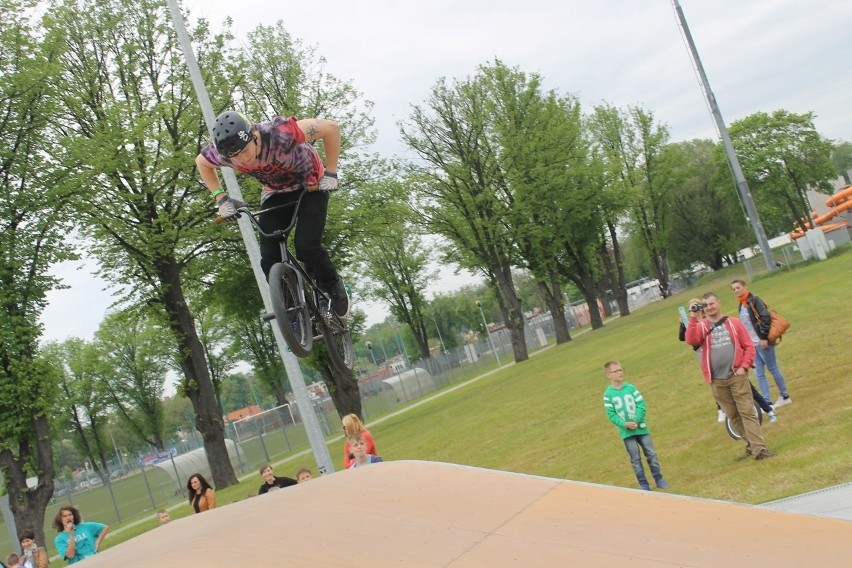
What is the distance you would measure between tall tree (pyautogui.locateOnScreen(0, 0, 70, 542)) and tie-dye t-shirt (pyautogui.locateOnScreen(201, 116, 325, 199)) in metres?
17.0

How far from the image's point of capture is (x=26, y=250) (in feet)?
71.8

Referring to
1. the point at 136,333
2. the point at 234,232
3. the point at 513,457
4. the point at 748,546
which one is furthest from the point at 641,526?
the point at 136,333

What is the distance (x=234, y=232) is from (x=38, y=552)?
53.1ft

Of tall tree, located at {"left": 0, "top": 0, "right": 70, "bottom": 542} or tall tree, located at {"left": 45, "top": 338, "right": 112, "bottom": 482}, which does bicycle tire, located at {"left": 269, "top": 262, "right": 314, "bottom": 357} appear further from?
tall tree, located at {"left": 45, "top": 338, "right": 112, "bottom": 482}

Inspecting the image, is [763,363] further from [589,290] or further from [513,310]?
[589,290]

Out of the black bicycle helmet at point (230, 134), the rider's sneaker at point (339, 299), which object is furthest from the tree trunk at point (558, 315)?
the black bicycle helmet at point (230, 134)

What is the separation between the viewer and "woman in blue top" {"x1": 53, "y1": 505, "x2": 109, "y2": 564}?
10.3 m

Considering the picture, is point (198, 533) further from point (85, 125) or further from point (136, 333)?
point (136, 333)

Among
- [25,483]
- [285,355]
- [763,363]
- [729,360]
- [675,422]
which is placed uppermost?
[285,355]

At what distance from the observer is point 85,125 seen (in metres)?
26.4

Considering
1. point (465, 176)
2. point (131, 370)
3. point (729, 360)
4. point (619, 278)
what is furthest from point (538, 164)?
point (131, 370)

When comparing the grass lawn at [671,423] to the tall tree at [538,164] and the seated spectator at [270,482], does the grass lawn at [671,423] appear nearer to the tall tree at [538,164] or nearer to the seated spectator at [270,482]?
the seated spectator at [270,482]

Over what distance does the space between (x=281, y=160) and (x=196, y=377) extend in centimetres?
2127

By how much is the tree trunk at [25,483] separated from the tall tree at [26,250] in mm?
25
